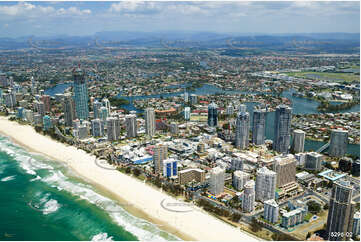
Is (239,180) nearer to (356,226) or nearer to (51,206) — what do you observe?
(356,226)

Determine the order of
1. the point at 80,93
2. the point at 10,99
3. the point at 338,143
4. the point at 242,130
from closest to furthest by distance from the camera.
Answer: the point at 338,143 < the point at 242,130 < the point at 80,93 < the point at 10,99

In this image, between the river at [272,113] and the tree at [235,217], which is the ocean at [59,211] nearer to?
the tree at [235,217]

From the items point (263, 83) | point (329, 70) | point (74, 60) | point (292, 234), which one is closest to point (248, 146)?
point (292, 234)

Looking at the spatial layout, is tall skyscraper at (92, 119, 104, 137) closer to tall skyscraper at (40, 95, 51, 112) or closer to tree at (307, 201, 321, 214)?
tall skyscraper at (40, 95, 51, 112)

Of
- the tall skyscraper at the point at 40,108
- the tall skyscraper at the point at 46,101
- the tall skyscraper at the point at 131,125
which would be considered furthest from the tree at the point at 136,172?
the tall skyscraper at the point at 46,101

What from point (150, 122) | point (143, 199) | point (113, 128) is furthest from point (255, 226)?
point (113, 128)

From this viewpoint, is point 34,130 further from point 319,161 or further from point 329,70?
point 329,70
